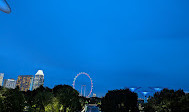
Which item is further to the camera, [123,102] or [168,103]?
[123,102]

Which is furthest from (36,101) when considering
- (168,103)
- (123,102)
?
(168,103)

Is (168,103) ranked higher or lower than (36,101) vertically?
lower

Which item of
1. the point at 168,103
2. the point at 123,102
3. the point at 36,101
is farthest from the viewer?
the point at 123,102

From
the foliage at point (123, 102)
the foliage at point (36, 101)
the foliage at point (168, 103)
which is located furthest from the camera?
the foliage at point (123, 102)

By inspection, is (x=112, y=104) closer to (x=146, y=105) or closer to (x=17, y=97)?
(x=146, y=105)

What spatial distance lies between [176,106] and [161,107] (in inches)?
75.8

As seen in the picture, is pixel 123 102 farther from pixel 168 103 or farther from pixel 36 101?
pixel 36 101

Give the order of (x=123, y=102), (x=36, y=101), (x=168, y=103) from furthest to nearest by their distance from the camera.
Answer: (x=123, y=102) < (x=36, y=101) < (x=168, y=103)

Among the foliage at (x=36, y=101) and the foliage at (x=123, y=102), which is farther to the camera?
the foliage at (x=123, y=102)

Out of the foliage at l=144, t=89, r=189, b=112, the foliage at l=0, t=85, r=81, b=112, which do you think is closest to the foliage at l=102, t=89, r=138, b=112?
the foliage at l=144, t=89, r=189, b=112

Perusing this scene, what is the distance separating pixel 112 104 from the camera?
2136cm

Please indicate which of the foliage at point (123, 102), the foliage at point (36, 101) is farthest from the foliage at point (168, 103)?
the foliage at point (36, 101)

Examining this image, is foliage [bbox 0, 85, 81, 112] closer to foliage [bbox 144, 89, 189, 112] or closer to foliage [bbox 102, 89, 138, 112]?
foliage [bbox 102, 89, 138, 112]

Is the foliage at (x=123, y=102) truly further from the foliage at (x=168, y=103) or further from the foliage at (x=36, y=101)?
the foliage at (x=36, y=101)
